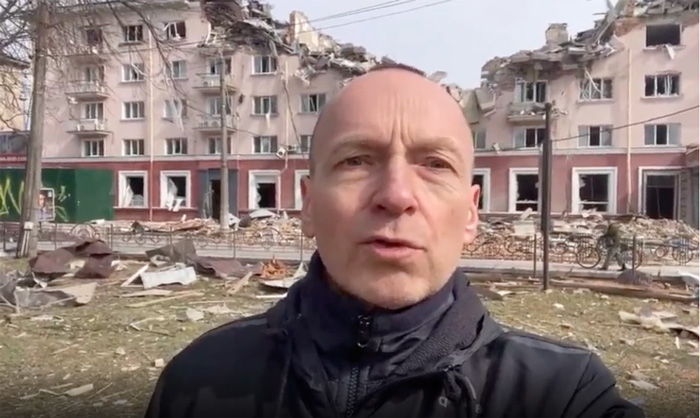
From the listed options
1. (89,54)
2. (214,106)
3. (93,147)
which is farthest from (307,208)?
(93,147)

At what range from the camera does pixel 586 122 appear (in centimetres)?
692

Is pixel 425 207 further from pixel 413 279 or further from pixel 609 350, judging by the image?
pixel 609 350

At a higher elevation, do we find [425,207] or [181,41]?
[181,41]

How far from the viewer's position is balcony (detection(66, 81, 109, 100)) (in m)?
4.52

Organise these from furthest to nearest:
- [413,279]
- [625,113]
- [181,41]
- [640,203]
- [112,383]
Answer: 1. [625,113]
2. [640,203]
3. [181,41]
4. [112,383]
5. [413,279]

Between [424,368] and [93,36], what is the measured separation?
13.0ft

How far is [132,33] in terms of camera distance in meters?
4.00

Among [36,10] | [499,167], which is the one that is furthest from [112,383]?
[499,167]

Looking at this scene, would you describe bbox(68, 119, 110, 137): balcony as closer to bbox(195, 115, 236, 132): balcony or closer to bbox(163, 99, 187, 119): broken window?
bbox(163, 99, 187, 119): broken window

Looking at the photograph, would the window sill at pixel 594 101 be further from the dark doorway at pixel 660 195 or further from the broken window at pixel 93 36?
the broken window at pixel 93 36

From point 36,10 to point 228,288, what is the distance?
298cm

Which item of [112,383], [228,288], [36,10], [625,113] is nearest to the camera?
[112,383]

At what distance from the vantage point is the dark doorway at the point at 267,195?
5516mm

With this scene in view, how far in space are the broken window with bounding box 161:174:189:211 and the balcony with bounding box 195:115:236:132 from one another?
471 mm
